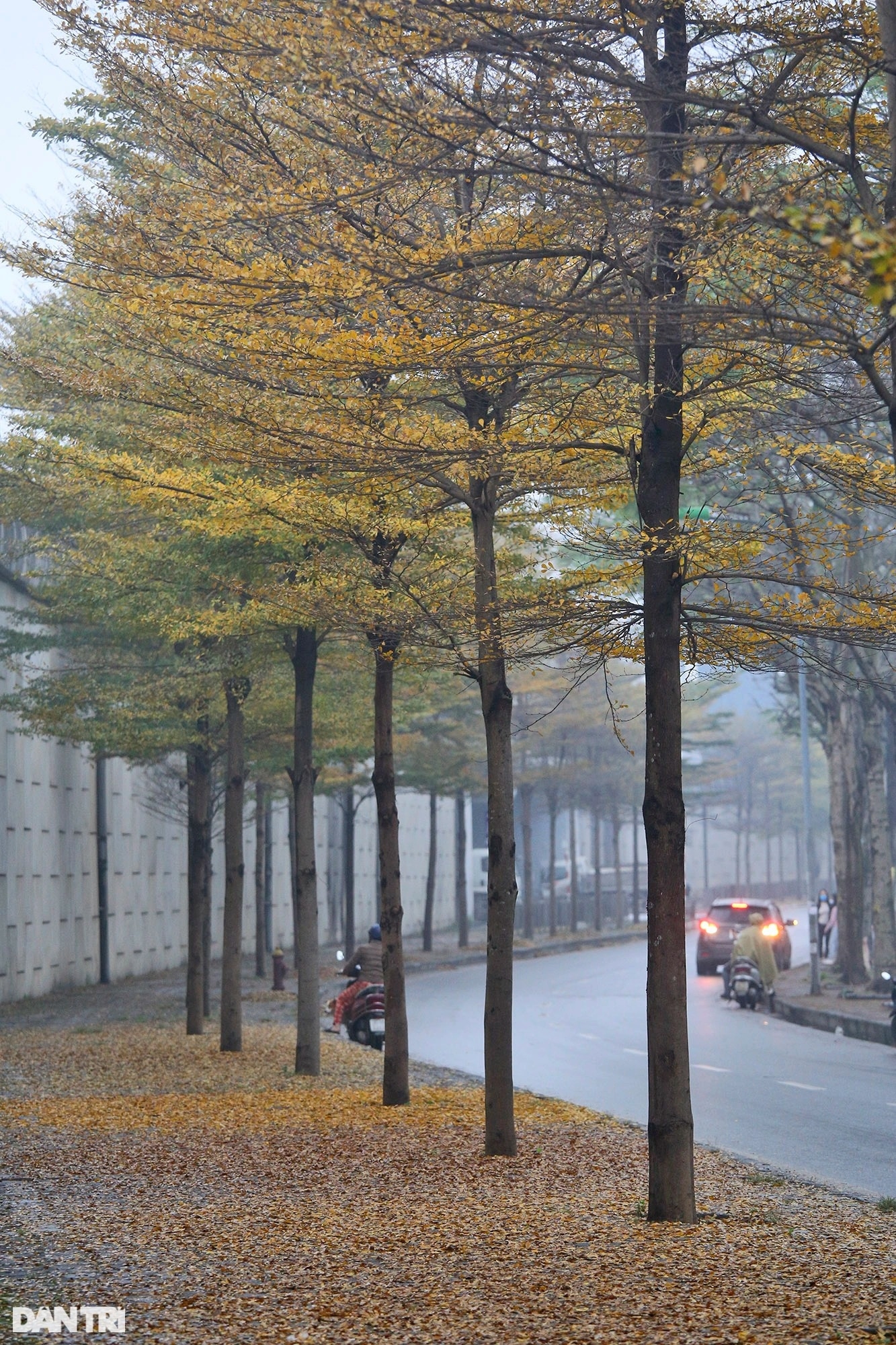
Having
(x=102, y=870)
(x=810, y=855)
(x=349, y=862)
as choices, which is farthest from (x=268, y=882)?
(x=810, y=855)

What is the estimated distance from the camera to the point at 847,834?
2822 cm

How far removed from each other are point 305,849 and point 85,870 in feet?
55.1

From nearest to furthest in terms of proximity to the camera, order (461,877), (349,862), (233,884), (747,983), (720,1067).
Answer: (233,884), (720,1067), (747,983), (349,862), (461,877)

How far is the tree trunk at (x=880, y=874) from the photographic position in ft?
86.1

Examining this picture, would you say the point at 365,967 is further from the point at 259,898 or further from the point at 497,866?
the point at 259,898

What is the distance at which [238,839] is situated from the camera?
18.2 metres

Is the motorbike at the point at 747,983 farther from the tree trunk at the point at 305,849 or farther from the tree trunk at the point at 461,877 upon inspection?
the tree trunk at the point at 461,877

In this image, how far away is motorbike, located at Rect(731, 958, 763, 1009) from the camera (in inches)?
1024

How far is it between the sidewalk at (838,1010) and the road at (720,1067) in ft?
1.15

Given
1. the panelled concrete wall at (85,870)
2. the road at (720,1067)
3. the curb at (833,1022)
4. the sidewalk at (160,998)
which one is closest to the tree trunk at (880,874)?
the curb at (833,1022)

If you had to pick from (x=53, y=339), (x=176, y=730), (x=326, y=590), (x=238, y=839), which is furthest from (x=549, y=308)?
(x=176, y=730)

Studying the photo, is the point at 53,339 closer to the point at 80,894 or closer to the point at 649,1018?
the point at 649,1018

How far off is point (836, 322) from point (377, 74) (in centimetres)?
234

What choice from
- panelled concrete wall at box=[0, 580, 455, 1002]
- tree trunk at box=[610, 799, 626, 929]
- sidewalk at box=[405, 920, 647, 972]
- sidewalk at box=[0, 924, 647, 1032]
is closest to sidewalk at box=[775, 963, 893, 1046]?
sidewalk at box=[405, 920, 647, 972]
